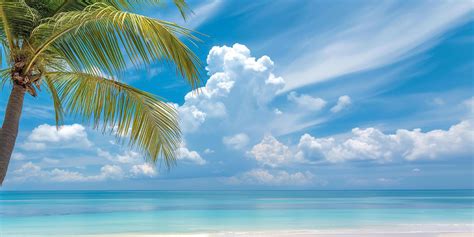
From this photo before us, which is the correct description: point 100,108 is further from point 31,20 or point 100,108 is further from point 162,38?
point 162,38

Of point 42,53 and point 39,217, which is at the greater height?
point 42,53

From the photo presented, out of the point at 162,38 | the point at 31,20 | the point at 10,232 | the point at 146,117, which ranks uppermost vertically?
the point at 31,20

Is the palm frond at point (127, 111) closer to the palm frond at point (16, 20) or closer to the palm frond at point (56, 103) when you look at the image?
the palm frond at point (56, 103)

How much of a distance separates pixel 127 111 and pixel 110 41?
93 centimetres

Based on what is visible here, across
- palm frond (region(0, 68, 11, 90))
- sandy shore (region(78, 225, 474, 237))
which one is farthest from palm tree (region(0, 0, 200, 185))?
sandy shore (region(78, 225, 474, 237))

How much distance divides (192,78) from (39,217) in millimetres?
20648

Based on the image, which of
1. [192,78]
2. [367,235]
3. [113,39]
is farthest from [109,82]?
[367,235]

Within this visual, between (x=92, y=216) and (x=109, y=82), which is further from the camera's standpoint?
(x=92, y=216)

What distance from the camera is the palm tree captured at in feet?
12.6

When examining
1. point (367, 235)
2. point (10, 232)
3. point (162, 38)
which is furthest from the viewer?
point (10, 232)

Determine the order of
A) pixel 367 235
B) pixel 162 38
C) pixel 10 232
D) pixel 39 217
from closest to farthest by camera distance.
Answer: pixel 162 38 < pixel 367 235 < pixel 10 232 < pixel 39 217

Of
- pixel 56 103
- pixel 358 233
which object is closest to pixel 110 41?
pixel 56 103

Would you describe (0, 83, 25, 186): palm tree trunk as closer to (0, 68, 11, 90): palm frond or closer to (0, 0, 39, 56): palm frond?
(0, 0, 39, 56): palm frond

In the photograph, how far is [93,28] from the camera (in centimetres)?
399
